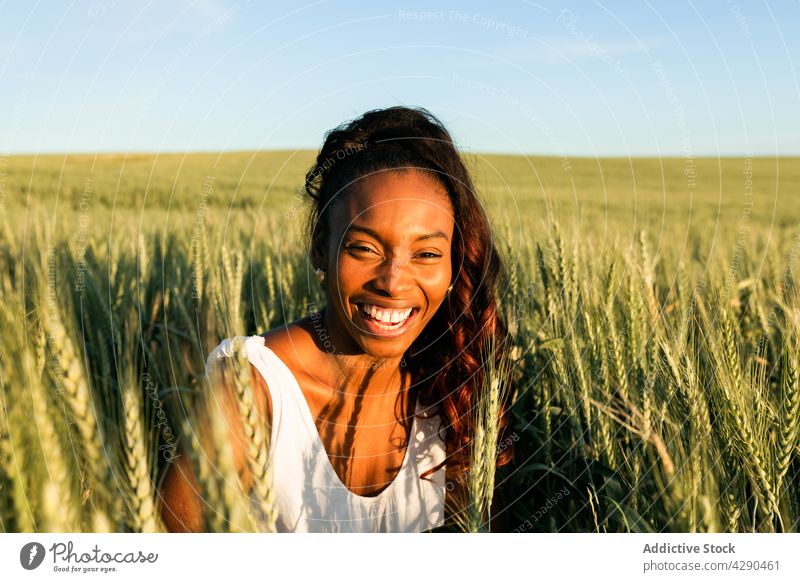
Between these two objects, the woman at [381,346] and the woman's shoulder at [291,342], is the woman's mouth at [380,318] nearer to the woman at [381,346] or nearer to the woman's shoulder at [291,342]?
the woman at [381,346]

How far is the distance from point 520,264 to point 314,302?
1194mm

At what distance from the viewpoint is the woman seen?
2.03 metres

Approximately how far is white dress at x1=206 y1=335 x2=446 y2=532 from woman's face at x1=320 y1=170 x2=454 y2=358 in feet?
1.08

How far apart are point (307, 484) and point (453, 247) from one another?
42.0 inches

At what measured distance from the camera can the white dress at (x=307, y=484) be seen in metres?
2.17

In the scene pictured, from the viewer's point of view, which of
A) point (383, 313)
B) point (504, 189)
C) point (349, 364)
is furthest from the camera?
point (504, 189)

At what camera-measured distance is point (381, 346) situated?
2219 millimetres

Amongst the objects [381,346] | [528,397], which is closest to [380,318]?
[381,346]

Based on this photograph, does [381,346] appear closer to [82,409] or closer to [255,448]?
[255,448]

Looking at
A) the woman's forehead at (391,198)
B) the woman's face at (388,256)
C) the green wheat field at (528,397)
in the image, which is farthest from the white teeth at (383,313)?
the green wheat field at (528,397)

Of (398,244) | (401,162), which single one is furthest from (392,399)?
(401,162)
